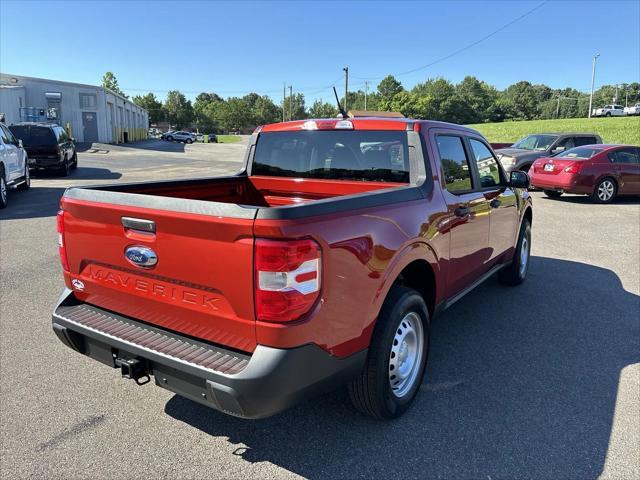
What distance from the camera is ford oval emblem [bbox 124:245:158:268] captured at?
250 cm

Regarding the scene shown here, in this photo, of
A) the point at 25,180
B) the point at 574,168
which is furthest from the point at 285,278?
the point at 25,180

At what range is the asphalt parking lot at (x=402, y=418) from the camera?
8.65 feet

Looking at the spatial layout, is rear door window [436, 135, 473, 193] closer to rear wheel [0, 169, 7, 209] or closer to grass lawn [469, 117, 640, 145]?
rear wheel [0, 169, 7, 209]

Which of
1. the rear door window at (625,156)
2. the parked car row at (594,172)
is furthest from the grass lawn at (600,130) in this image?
the parked car row at (594,172)

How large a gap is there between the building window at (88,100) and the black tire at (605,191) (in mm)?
39834

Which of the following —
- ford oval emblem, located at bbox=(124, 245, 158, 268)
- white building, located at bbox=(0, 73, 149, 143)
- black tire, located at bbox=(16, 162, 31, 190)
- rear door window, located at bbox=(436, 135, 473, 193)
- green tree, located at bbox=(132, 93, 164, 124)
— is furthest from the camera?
green tree, located at bbox=(132, 93, 164, 124)

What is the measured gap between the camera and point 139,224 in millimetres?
2502

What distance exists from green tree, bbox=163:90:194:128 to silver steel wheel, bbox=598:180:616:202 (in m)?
114

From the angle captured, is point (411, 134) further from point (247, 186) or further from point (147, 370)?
point (147, 370)

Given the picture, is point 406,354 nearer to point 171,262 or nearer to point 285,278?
point 285,278

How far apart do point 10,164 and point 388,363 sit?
11673 millimetres

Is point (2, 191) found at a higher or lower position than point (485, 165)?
lower

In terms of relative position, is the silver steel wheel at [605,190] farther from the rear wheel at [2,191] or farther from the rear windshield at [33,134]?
the rear windshield at [33,134]

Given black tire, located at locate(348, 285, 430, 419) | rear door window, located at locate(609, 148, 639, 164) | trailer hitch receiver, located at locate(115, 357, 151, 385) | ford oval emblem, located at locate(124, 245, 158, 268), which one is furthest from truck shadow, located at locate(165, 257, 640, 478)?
rear door window, located at locate(609, 148, 639, 164)
